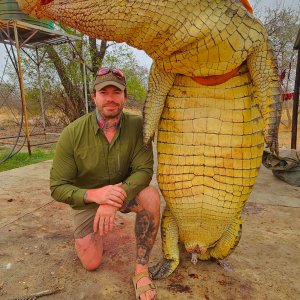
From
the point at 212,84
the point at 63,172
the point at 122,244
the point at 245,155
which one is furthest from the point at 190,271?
the point at 212,84

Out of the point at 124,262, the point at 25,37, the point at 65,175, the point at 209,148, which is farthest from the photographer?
the point at 25,37

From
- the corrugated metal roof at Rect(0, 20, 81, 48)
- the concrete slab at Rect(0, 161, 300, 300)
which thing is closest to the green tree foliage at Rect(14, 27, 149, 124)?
the corrugated metal roof at Rect(0, 20, 81, 48)

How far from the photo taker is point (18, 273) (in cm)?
207

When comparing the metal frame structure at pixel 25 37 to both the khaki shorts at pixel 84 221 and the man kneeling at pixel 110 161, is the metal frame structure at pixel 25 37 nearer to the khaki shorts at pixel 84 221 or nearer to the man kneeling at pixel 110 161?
the man kneeling at pixel 110 161

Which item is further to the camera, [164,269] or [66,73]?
[66,73]

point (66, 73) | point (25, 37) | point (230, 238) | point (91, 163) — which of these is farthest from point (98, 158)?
point (66, 73)

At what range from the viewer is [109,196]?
175 cm

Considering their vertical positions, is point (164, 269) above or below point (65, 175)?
below

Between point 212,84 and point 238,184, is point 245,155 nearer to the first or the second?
point 238,184

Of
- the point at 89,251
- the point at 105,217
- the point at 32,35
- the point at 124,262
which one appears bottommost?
the point at 124,262

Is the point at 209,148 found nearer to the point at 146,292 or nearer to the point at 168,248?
the point at 168,248

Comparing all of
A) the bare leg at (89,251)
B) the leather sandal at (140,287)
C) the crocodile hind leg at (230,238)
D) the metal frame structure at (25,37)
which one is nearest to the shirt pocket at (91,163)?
the bare leg at (89,251)

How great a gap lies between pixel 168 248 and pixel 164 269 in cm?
13

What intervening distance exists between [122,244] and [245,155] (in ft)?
4.10
